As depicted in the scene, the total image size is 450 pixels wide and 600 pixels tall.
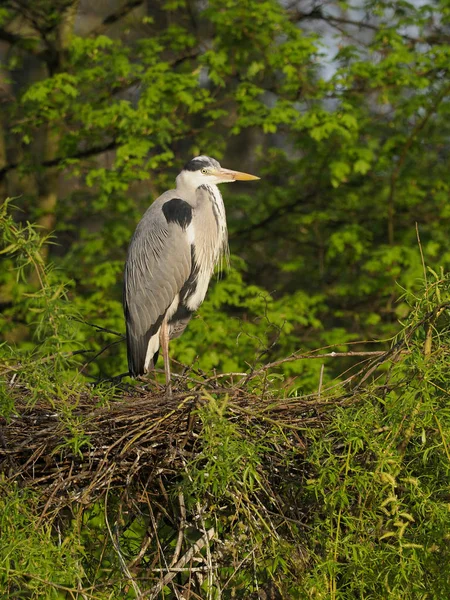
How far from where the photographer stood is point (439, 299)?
2098mm

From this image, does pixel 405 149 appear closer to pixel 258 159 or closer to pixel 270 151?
pixel 270 151

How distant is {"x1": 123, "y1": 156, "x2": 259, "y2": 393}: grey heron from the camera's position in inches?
172

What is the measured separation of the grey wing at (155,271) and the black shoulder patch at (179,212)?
15 millimetres

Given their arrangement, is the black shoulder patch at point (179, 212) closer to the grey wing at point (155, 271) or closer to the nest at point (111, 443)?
the grey wing at point (155, 271)

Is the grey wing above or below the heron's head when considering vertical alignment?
below

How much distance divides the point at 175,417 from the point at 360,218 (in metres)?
5.00

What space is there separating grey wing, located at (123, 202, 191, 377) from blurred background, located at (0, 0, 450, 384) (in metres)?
1.33

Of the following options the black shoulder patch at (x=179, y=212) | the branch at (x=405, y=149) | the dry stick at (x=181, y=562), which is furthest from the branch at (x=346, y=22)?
the dry stick at (x=181, y=562)

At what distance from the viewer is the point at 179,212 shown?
4359 mm

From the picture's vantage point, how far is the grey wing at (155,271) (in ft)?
14.3

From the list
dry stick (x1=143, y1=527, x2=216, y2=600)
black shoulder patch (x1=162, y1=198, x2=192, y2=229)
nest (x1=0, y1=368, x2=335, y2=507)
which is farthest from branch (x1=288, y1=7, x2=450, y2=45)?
dry stick (x1=143, y1=527, x2=216, y2=600)

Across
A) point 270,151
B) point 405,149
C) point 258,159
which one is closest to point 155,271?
point 405,149

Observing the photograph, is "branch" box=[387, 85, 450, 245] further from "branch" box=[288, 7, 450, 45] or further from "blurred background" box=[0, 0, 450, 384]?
"branch" box=[288, 7, 450, 45]

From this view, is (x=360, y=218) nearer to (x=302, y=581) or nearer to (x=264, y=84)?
(x=264, y=84)
